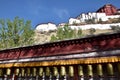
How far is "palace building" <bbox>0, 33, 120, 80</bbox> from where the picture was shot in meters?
10.6

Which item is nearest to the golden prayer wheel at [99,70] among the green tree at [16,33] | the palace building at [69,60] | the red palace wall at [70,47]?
the palace building at [69,60]

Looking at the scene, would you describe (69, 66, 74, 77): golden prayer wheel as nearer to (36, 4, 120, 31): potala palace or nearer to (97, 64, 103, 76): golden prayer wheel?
(97, 64, 103, 76): golden prayer wheel

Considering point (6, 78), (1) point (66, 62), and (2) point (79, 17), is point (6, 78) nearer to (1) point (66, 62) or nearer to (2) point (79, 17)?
(1) point (66, 62)

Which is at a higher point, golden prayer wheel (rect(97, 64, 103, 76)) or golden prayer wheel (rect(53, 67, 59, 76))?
golden prayer wheel (rect(53, 67, 59, 76))

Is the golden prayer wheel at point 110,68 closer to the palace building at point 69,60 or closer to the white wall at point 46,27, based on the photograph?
the palace building at point 69,60

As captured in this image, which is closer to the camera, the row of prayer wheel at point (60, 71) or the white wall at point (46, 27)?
the row of prayer wheel at point (60, 71)

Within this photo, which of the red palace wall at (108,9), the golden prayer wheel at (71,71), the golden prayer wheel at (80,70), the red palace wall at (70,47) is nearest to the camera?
the red palace wall at (70,47)

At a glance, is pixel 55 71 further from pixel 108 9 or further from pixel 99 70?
pixel 108 9

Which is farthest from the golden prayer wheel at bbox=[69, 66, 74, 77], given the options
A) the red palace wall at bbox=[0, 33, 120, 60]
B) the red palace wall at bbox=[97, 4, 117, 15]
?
the red palace wall at bbox=[97, 4, 117, 15]

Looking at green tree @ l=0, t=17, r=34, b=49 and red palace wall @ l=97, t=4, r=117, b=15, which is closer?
green tree @ l=0, t=17, r=34, b=49

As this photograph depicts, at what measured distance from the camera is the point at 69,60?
11789 mm

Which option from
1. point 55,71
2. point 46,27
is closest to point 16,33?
point 55,71

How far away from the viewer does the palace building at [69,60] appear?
1064 centimetres

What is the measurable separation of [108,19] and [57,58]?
79.5m
